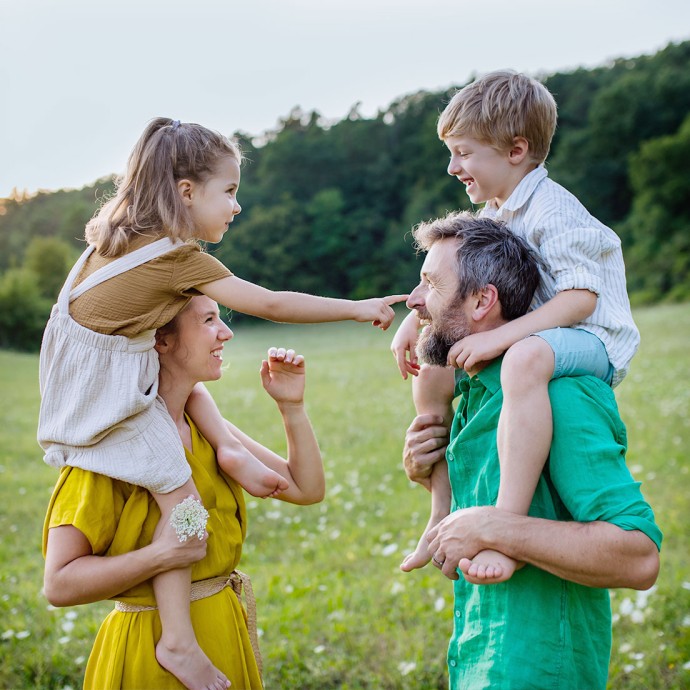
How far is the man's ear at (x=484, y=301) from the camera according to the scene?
7.38 ft

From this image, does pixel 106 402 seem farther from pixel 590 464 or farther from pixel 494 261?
pixel 590 464

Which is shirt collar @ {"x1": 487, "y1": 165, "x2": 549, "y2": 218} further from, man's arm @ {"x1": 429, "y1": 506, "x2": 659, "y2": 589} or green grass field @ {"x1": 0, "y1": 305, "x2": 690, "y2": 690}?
green grass field @ {"x1": 0, "y1": 305, "x2": 690, "y2": 690}

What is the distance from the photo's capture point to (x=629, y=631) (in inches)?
184

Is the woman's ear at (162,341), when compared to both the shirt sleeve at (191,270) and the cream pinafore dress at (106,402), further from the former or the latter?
the shirt sleeve at (191,270)

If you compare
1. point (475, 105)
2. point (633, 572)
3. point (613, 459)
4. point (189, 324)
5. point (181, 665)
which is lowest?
point (181, 665)

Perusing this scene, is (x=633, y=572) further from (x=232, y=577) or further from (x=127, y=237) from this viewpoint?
(x=127, y=237)

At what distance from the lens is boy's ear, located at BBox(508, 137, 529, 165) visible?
99.6 inches

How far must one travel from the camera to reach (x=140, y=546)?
234cm

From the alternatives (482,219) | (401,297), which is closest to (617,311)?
(482,219)

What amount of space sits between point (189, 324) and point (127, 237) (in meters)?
0.30

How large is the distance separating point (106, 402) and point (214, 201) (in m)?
0.68

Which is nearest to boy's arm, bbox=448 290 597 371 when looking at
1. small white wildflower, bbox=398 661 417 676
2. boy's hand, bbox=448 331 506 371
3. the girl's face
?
boy's hand, bbox=448 331 506 371

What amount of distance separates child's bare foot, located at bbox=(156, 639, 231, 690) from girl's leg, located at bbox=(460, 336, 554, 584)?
2.62ft

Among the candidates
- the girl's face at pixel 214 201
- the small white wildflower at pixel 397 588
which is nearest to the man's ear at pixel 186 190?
the girl's face at pixel 214 201
